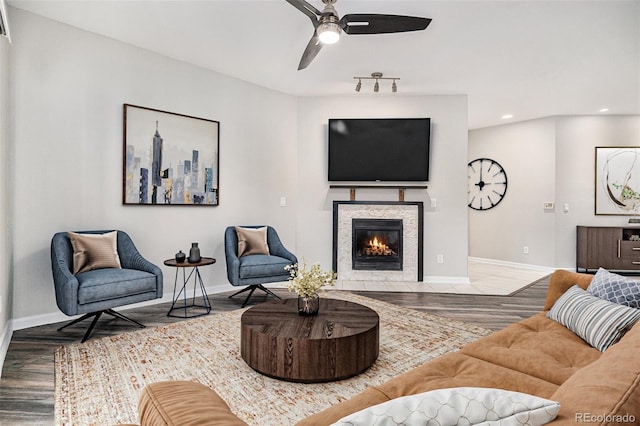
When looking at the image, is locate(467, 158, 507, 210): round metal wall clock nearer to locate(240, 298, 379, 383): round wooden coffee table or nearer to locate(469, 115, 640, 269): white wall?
locate(469, 115, 640, 269): white wall

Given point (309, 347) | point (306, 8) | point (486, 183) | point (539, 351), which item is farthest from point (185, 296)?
point (486, 183)

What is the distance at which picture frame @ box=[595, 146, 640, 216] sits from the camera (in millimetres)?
6254

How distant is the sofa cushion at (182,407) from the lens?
752 millimetres

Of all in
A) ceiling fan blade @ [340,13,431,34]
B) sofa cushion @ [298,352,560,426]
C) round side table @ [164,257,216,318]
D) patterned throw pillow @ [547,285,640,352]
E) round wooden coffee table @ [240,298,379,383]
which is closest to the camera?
sofa cushion @ [298,352,560,426]

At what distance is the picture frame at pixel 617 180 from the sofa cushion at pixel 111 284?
7093 millimetres

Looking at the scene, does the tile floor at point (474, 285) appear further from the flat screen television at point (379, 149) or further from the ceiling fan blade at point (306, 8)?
the ceiling fan blade at point (306, 8)

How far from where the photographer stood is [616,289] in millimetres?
1885

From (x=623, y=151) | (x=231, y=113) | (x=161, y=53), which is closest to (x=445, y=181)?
(x=231, y=113)

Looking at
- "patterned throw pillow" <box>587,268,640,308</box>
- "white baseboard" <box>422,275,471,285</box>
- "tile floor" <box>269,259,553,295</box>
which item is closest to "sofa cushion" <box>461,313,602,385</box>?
"patterned throw pillow" <box>587,268,640,308</box>

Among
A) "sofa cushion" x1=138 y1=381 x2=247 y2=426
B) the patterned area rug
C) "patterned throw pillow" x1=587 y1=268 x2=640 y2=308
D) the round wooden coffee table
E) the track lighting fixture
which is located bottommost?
the patterned area rug

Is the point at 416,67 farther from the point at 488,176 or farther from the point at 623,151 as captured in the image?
the point at 623,151

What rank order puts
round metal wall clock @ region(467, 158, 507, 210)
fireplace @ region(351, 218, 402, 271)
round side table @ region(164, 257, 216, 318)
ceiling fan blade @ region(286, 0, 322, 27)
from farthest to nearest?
round metal wall clock @ region(467, 158, 507, 210) → fireplace @ region(351, 218, 402, 271) → round side table @ region(164, 257, 216, 318) → ceiling fan blade @ region(286, 0, 322, 27)

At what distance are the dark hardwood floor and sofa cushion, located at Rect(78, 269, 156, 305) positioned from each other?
38 cm

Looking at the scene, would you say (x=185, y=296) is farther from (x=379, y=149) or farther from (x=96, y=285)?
(x=379, y=149)
